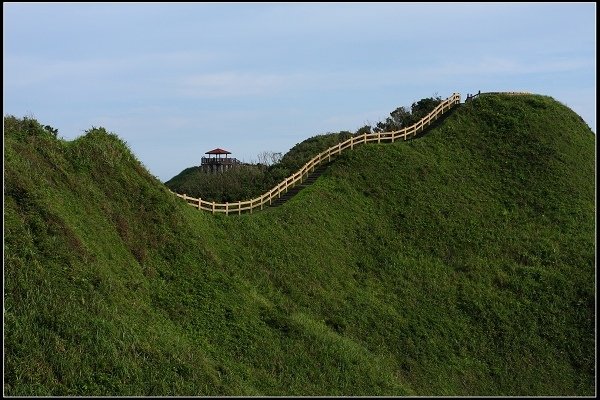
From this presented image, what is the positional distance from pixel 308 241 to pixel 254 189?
1238 cm

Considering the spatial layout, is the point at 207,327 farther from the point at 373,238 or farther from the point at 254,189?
the point at 254,189

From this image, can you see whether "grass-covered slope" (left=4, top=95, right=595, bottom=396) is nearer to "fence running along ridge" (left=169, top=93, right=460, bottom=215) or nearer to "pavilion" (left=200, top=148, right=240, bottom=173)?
"fence running along ridge" (left=169, top=93, right=460, bottom=215)

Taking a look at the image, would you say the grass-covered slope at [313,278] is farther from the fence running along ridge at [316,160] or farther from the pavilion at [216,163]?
the pavilion at [216,163]

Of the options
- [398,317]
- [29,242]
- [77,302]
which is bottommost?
[398,317]

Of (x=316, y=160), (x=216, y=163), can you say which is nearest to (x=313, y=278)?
(x=316, y=160)

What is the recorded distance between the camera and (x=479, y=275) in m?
38.0

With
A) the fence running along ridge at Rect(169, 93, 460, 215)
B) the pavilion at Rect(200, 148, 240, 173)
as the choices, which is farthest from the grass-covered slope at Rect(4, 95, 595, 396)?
the pavilion at Rect(200, 148, 240, 173)

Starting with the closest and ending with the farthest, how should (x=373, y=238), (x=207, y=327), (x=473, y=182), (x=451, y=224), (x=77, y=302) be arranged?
(x=77, y=302)
(x=207, y=327)
(x=373, y=238)
(x=451, y=224)
(x=473, y=182)

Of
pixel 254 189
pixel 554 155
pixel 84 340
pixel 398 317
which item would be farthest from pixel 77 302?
pixel 554 155

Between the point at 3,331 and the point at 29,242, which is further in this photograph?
the point at 29,242

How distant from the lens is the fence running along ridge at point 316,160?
36812 millimetres

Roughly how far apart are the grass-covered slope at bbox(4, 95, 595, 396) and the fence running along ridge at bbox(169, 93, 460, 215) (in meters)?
1.25

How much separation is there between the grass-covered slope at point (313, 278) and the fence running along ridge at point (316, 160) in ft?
4.09

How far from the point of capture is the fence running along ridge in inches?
1449
